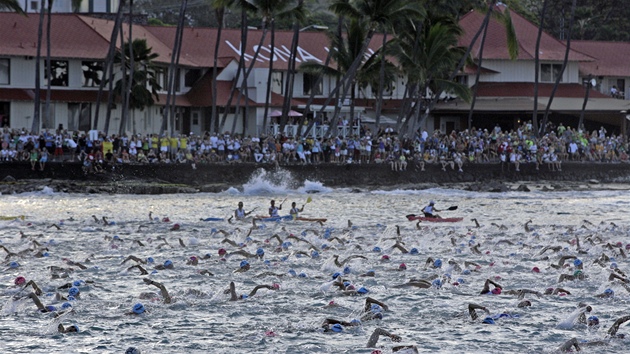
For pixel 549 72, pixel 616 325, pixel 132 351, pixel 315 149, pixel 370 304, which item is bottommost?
pixel 132 351

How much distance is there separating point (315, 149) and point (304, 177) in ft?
5.07

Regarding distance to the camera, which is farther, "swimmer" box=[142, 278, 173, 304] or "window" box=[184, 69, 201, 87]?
"window" box=[184, 69, 201, 87]

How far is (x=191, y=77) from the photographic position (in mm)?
63375

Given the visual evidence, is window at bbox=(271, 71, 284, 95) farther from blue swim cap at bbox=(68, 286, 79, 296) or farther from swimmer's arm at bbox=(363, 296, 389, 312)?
swimmer's arm at bbox=(363, 296, 389, 312)

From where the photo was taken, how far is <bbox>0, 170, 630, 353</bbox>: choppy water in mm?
13430

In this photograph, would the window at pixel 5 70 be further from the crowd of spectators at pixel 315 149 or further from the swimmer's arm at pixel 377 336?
the swimmer's arm at pixel 377 336

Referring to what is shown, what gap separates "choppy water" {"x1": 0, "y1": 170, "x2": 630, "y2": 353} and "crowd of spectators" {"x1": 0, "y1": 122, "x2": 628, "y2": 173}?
833 cm

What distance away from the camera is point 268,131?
57.6 m

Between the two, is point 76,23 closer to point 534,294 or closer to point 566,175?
point 566,175

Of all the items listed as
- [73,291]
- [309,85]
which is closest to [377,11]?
[309,85]

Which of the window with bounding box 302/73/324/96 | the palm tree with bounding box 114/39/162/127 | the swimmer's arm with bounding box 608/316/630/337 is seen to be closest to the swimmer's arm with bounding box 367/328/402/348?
the swimmer's arm with bounding box 608/316/630/337

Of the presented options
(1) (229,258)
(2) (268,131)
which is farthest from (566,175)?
(1) (229,258)

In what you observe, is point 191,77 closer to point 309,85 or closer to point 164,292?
point 309,85

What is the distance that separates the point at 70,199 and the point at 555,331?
25.7 meters
